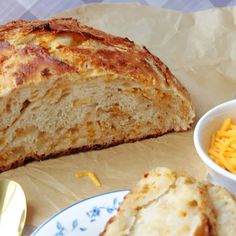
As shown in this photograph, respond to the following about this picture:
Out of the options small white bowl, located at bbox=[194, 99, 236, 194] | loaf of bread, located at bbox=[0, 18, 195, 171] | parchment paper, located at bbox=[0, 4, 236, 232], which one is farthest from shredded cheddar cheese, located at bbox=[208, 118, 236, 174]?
loaf of bread, located at bbox=[0, 18, 195, 171]

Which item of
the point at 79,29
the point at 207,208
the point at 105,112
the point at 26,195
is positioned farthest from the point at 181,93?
the point at 207,208

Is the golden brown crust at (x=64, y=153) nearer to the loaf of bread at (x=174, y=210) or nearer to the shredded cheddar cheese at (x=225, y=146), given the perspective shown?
the shredded cheddar cheese at (x=225, y=146)

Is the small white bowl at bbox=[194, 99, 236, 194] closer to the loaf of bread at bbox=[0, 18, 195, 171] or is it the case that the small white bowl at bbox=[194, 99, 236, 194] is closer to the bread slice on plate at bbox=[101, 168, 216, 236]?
the loaf of bread at bbox=[0, 18, 195, 171]

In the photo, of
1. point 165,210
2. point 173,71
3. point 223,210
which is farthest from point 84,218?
point 173,71

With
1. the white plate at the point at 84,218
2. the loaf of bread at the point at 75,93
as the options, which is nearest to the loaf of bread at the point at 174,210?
the white plate at the point at 84,218

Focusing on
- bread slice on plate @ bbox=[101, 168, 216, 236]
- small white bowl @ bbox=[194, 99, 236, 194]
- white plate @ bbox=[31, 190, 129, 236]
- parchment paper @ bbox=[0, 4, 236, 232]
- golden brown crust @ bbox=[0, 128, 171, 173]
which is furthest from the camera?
golden brown crust @ bbox=[0, 128, 171, 173]

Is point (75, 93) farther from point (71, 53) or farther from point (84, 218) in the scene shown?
point (84, 218)

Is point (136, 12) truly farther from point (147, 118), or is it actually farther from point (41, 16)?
point (147, 118)
